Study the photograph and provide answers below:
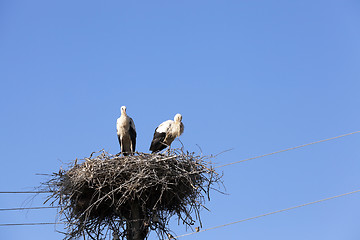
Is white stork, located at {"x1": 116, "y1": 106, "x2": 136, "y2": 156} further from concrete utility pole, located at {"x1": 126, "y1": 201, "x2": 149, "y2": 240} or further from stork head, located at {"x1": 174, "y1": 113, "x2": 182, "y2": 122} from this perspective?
concrete utility pole, located at {"x1": 126, "y1": 201, "x2": 149, "y2": 240}

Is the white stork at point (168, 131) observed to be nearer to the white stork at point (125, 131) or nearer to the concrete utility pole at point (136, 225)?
the white stork at point (125, 131)

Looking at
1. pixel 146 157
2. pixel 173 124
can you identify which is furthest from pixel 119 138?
pixel 146 157

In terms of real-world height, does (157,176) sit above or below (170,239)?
above

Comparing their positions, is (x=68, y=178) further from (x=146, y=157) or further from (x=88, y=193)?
(x=146, y=157)

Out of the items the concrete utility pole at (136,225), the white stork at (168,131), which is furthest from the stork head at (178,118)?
the concrete utility pole at (136,225)

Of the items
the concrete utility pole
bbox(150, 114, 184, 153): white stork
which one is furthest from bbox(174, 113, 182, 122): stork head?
the concrete utility pole

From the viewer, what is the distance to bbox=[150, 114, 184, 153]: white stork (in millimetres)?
11094

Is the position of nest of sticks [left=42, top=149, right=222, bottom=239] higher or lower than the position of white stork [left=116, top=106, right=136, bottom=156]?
lower

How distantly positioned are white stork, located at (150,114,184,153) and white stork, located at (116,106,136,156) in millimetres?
425

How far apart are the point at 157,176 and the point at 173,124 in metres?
2.84

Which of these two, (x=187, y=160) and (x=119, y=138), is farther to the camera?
(x=119, y=138)

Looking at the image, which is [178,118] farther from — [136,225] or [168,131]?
[136,225]

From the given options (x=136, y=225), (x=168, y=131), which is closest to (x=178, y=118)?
(x=168, y=131)

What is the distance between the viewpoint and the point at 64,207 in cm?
847
